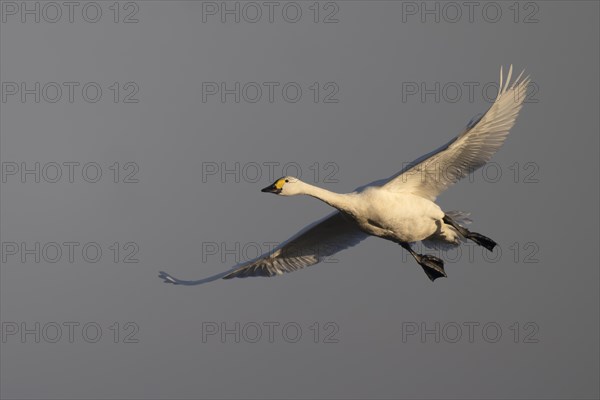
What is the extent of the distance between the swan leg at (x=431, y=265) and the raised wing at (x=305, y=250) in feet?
4.34

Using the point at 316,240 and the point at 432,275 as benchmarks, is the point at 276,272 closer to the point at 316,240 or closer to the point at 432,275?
the point at 316,240

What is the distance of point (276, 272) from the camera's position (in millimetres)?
31953

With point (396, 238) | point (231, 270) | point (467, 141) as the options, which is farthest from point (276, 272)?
point (467, 141)

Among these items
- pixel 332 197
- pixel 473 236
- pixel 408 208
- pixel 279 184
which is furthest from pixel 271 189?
pixel 473 236

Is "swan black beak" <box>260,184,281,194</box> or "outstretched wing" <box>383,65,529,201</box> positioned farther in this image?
"outstretched wing" <box>383,65,529,201</box>

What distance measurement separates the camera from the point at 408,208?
96.4 ft

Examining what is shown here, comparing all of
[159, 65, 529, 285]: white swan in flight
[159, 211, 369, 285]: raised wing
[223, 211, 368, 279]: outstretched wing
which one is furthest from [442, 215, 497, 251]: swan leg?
[159, 211, 369, 285]: raised wing

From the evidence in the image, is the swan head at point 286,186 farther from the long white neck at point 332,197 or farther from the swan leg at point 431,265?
the swan leg at point 431,265

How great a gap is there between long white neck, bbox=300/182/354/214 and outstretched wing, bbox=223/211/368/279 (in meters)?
2.74

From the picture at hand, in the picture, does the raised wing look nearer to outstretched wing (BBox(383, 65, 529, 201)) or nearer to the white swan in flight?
the white swan in flight

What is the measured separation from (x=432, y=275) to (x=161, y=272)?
6031 mm

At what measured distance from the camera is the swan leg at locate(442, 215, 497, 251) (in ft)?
101

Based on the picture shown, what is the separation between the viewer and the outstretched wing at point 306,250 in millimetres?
31531

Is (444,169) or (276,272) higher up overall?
(444,169)
